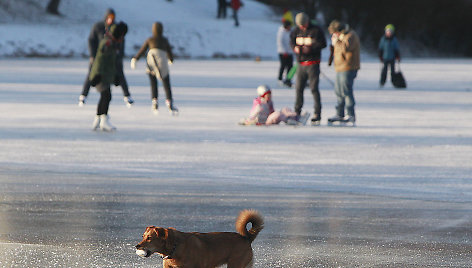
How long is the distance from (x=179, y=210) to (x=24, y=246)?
68.5 inches

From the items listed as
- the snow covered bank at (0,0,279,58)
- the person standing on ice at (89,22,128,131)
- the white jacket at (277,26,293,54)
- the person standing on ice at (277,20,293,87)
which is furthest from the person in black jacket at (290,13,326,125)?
the snow covered bank at (0,0,279,58)

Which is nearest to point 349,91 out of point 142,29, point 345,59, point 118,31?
point 345,59

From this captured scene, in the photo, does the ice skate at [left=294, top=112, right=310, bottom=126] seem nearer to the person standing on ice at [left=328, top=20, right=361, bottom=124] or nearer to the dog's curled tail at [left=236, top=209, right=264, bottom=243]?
the person standing on ice at [left=328, top=20, right=361, bottom=124]

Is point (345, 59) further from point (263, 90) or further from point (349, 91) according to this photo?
point (263, 90)

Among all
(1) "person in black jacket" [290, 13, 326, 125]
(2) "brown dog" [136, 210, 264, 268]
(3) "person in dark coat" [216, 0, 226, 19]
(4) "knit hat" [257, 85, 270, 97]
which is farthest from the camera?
(3) "person in dark coat" [216, 0, 226, 19]

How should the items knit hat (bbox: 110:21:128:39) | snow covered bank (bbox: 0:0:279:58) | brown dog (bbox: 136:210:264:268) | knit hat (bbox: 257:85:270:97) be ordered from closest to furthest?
brown dog (bbox: 136:210:264:268) → knit hat (bbox: 110:21:128:39) → knit hat (bbox: 257:85:270:97) → snow covered bank (bbox: 0:0:279:58)

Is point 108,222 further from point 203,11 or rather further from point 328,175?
point 203,11

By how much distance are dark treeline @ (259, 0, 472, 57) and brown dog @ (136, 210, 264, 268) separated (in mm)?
63426

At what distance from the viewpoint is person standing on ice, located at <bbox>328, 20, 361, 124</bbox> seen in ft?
49.3

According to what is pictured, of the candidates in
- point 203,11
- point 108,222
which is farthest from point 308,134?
point 203,11

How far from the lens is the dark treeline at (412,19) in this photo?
69.0 metres

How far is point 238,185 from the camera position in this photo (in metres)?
9.34

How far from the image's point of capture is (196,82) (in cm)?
2627

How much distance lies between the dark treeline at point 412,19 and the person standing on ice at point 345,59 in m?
53.3
